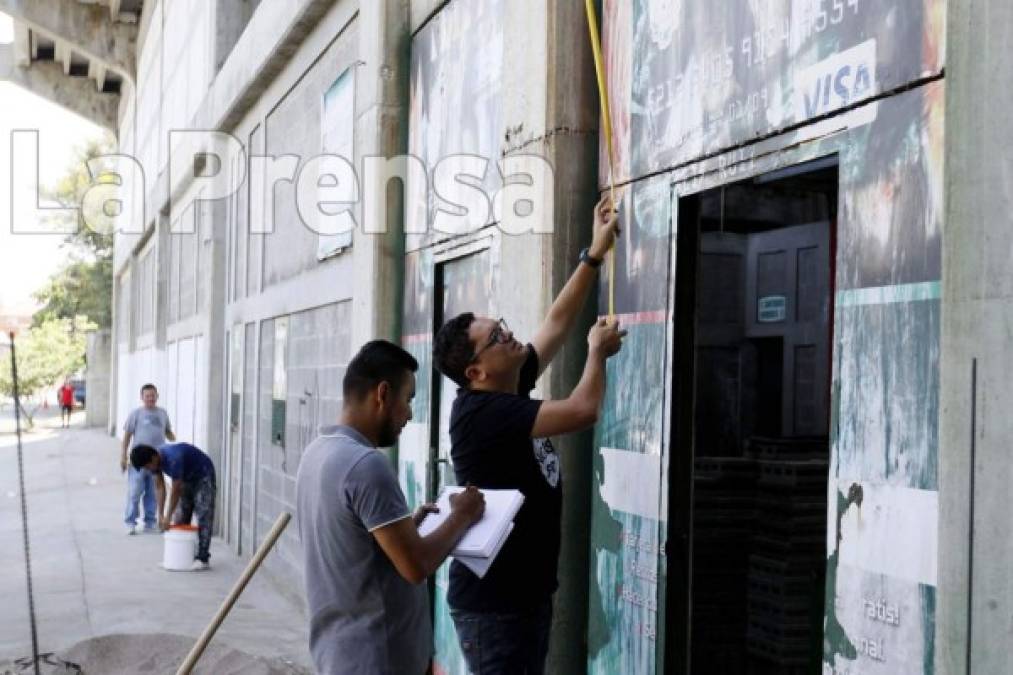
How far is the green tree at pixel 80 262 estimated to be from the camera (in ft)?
181

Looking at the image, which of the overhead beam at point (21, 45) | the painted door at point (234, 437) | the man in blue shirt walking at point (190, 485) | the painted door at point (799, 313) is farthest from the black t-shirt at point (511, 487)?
the overhead beam at point (21, 45)

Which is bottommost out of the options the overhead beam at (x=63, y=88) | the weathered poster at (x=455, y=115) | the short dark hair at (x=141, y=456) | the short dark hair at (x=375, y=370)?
the short dark hair at (x=141, y=456)

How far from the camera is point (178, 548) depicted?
1320cm

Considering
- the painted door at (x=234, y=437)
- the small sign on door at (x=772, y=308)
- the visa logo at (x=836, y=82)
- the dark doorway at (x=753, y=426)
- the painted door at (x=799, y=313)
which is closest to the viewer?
the visa logo at (x=836, y=82)

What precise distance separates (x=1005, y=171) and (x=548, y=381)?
9.86 feet

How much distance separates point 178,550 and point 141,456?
107 centimetres

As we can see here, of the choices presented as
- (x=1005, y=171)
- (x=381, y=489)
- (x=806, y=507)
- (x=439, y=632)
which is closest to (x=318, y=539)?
(x=381, y=489)

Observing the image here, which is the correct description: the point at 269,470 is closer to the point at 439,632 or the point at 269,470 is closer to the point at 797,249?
the point at 439,632

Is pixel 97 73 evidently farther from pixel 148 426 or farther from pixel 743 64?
pixel 743 64

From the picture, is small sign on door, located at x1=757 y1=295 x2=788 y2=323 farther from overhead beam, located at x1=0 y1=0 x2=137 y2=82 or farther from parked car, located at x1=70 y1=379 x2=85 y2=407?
parked car, located at x1=70 y1=379 x2=85 y2=407

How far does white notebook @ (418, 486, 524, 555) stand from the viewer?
3.61m

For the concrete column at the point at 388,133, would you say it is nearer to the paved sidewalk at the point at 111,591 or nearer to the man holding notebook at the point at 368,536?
the paved sidewalk at the point at 111,591

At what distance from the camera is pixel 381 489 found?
134 inches

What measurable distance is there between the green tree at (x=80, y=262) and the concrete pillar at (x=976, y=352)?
5289 cm
